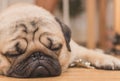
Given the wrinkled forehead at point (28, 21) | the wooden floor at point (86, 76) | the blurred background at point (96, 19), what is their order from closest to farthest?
the wooden floor at point (86, 76), the wrinkled forehead at point (28, 21), the blurred background at point (96, 19)

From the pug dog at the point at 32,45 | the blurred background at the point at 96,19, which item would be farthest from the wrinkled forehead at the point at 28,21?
the blurred background at the point at 96,19

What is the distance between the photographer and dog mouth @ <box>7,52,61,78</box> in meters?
1.21

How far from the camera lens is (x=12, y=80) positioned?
1.19 meters

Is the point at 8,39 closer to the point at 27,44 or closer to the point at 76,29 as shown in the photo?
the point at 27,44

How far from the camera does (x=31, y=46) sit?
1248 mm

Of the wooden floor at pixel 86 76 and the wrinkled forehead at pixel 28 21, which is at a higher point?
the wrinkled forehead at pixel 28 21

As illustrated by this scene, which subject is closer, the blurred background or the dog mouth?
the dog mouth

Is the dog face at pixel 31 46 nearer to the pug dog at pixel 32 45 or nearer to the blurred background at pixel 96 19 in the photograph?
the pug dog at pixel 32 45

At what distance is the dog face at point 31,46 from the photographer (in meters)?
1.22

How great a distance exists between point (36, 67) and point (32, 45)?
0.09 m

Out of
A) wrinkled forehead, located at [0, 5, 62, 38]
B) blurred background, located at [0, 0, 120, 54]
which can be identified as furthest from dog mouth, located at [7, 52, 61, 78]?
blurred background, located at [0, 0, 120, 54]

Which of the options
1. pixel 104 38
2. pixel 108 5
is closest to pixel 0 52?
pixel 104 38

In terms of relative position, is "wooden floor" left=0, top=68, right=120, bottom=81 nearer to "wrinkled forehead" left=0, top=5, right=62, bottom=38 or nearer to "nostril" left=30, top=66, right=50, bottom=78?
"nostril" left=30, top=66, right=50, bottom=78

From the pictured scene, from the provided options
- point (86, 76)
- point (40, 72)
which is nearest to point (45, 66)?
point (40, 72)
